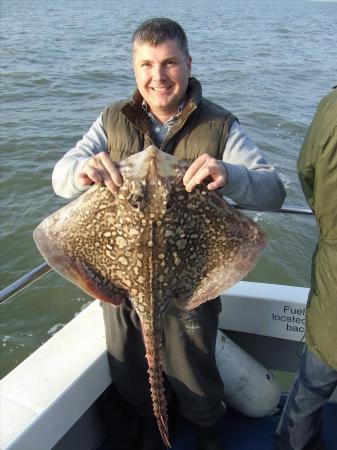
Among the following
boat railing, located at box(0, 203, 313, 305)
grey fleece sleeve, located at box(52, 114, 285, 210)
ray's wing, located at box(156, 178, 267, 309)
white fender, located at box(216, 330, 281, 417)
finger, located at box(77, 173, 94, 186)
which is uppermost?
finger, located at box(77, 173, 94, 186)

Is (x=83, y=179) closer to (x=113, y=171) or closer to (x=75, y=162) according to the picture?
(x=113, y=171)

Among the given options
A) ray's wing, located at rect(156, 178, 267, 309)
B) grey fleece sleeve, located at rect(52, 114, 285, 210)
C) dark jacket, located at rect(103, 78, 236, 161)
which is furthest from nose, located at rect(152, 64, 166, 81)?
ray's wing, located at rect(156, 178, 267, 309)

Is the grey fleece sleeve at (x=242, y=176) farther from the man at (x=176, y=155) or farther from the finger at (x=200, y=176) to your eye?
the finger at (x=200, y=176)

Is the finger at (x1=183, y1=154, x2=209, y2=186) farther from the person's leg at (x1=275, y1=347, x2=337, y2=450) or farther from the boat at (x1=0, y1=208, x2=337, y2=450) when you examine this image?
the person's leg at (x1=275, y1=347, x2=337, y2=450)

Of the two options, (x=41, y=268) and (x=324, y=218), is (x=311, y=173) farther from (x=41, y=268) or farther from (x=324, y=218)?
(x=41, y=268)

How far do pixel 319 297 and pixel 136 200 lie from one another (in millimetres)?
1219

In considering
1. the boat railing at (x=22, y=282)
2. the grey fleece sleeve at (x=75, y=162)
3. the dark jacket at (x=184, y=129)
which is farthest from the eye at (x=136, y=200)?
the boat railing at (x=22, y=282)

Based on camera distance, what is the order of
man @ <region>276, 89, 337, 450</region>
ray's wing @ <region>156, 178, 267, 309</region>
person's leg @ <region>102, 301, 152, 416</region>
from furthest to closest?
person's leg @ <region>102, 301, 152, 416</region>
man @ <region>276, 89, 337, 450</region>
ray's wing @ <region>156, 178, 267, 309</region>

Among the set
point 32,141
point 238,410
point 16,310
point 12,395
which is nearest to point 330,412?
point 238,410

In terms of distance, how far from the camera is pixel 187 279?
2.35m

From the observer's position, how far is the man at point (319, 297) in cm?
233

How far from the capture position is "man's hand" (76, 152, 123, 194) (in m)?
2.14

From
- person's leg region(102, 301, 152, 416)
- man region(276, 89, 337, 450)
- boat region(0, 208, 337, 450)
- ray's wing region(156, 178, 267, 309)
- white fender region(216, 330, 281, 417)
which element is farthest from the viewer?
white fender region(216, 330, 281, 417)

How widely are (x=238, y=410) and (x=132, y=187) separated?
2229mm
